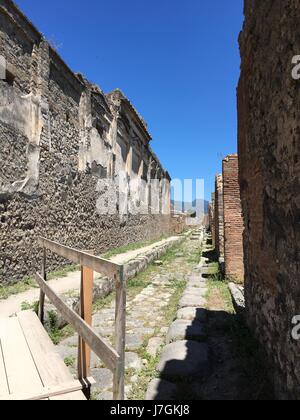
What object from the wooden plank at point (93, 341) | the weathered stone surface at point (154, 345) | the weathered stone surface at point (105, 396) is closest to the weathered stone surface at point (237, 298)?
the weathered stone surface at point (154, 345)

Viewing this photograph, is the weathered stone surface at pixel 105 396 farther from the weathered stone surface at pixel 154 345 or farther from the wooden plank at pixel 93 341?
the weathered stone surface at pixel 154 345

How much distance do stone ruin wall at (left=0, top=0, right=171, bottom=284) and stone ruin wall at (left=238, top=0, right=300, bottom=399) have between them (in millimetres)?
4484

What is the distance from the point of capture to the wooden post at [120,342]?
2009 millimetres

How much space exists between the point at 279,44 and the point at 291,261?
158 centimetres

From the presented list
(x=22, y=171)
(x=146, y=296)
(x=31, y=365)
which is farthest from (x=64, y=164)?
(x=31, y=365)

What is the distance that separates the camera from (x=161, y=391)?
297cm

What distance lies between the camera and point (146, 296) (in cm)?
708

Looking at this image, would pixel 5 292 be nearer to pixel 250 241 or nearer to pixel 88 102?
pixel 250 241

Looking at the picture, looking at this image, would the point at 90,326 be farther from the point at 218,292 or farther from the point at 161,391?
the point at 218,292

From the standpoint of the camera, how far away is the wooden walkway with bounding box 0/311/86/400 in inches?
97.2

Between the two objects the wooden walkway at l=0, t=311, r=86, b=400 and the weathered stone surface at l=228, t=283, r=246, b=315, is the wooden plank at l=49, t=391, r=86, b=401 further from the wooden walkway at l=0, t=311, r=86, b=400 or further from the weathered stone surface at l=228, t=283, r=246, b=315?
the weathered stone surface at l=228, t=283, r=246, b=315

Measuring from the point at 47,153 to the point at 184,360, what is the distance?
6.12 meters

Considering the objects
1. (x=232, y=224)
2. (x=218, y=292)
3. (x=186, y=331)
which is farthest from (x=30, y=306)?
(x=232, y=224)

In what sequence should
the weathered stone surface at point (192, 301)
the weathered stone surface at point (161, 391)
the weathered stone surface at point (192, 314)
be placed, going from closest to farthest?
the weathered stone surface at point (161, 391), the weathered stone surface at point (192, 314), the weathered stone surface at point (192, 301)
